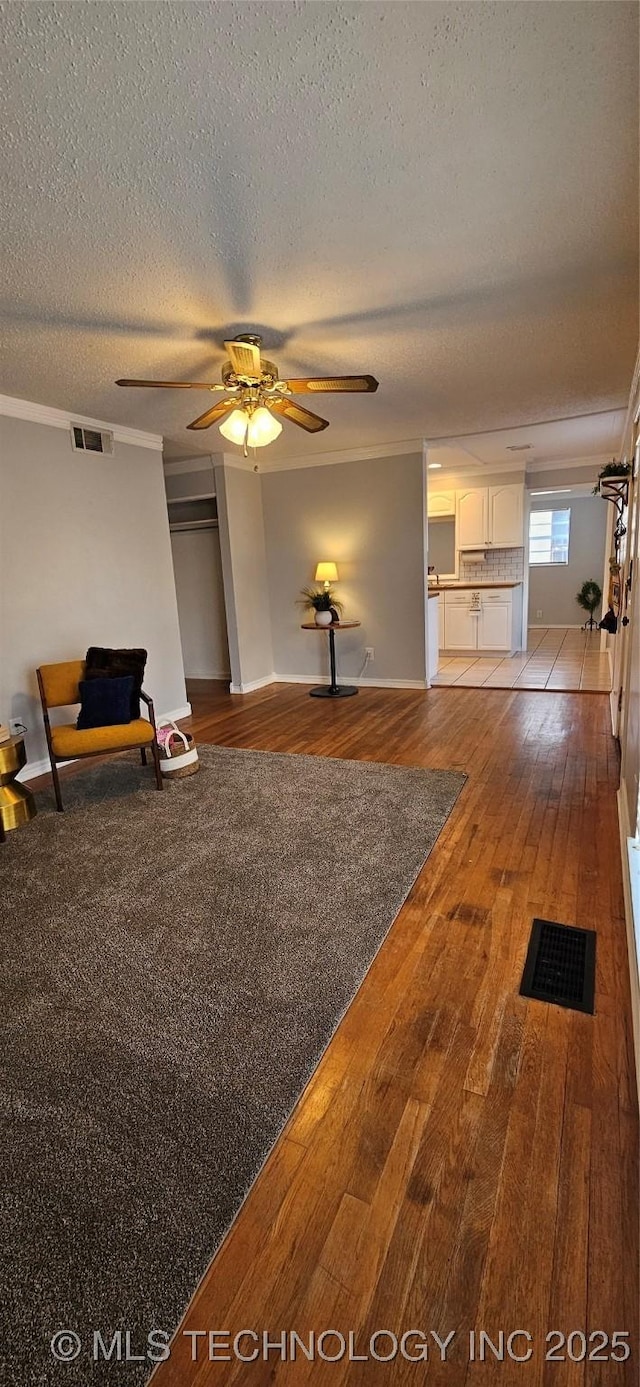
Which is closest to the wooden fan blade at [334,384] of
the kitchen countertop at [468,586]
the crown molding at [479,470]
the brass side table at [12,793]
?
the brass side table at [12,793]

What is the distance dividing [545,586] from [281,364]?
822 cm

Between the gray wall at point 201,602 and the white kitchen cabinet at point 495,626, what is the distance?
135 inches

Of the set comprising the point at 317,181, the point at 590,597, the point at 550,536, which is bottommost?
the point at 590,597

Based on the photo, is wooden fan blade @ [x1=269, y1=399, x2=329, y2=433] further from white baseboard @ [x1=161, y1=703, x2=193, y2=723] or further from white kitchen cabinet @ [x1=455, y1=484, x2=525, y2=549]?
white kitchen cabinet @ [x1=455, y1=484, x2=525, y2=549]

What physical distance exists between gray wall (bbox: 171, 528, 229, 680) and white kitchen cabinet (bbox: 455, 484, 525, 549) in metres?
3.32

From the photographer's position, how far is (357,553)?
6.18 meters

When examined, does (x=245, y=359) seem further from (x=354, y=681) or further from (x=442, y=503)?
(x=442, y=503)

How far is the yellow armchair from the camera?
3436mm

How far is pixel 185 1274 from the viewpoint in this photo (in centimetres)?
112

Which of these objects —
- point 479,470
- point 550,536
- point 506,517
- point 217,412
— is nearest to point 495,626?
point 506,517

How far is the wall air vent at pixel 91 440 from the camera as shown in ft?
13.9

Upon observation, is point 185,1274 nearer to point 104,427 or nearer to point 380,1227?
point 380,1227

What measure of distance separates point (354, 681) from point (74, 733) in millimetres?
3624

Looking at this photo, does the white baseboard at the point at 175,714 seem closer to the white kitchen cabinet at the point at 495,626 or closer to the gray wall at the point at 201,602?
the gray wall at the point at 201,602
